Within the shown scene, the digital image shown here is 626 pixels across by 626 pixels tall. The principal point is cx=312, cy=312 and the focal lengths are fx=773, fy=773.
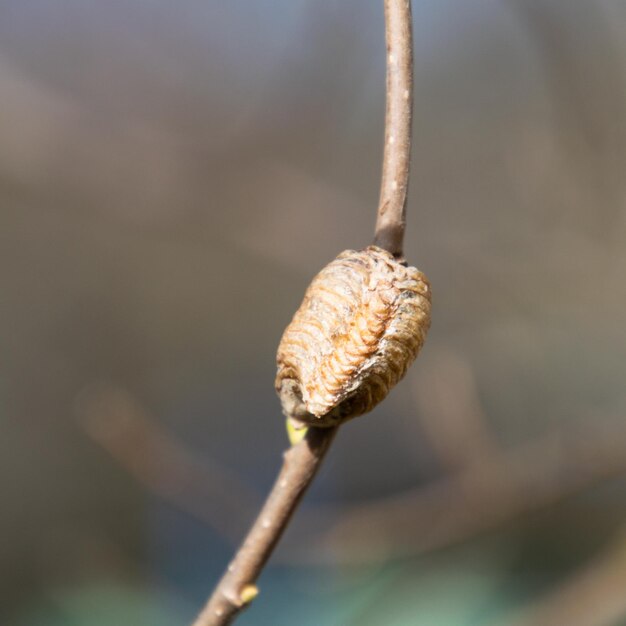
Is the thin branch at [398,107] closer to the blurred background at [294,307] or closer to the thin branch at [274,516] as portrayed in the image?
the thin branch at [274,516]

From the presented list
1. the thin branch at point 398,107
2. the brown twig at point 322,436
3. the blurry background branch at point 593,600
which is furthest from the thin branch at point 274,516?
the blurry background branch at point 593,600

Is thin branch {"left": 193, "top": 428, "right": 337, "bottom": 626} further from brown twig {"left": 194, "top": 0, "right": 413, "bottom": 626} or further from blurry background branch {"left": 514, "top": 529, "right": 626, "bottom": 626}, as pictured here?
blurry background branch {"left": 514, "top": 529, "right": 626, "bottom": 626}

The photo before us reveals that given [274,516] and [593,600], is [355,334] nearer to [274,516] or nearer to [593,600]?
[274,516]

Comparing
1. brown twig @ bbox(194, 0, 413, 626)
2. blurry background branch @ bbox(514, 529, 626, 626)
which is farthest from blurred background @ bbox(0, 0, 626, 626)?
brown twig @ bbox(194, 0, 413, 626)

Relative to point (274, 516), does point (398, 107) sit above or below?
above

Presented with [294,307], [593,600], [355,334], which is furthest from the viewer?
[294,307]

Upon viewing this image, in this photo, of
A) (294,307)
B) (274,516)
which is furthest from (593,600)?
(294,307)
